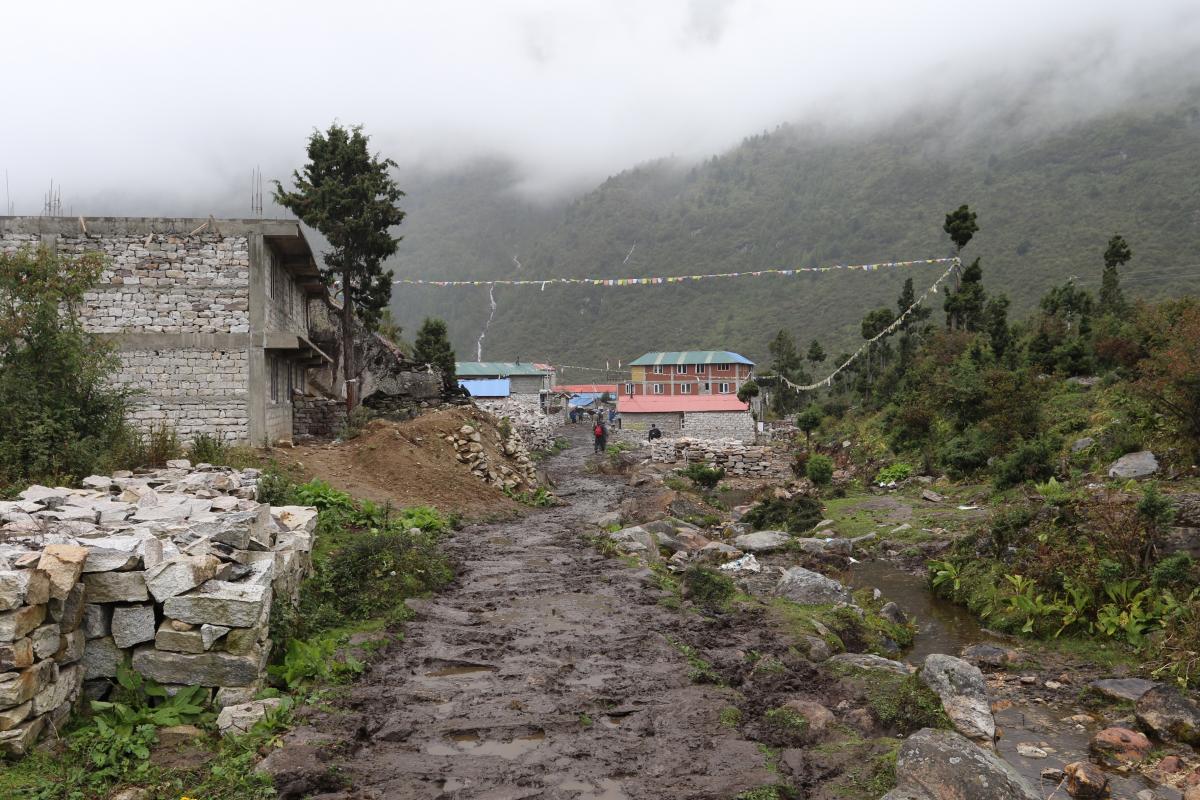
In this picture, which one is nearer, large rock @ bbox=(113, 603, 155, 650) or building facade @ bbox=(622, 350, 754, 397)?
large rock @ bbox=(113, 603, 155, 650)

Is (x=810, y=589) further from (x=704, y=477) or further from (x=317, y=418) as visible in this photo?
(x=317, y=418)

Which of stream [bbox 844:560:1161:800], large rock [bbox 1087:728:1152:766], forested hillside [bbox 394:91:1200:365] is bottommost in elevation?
stream [bbox 844:560:1161:800]

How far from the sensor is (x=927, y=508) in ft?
65.6

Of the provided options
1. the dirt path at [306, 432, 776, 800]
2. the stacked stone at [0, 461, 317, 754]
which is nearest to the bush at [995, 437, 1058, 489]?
the dirt path at [306, 432, 776, 800]

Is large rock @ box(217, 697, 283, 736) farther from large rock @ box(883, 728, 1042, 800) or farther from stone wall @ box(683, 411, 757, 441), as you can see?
stone wall @ box(683, 411, 757, 441)

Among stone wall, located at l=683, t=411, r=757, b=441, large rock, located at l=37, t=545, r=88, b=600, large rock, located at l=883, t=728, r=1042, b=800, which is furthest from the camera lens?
stone wall, located at l=683, t=411, r=757, b=441

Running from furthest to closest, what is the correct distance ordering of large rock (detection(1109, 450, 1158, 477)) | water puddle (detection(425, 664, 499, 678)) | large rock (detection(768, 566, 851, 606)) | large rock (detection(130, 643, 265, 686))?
large rock (detection(1109, 450, 1158, 477)), large rock (detection(768, 566, 851, 606)), water puddle (detection(425, 664, 499, 678)), large rock (detection(130, 643, 265, 686))

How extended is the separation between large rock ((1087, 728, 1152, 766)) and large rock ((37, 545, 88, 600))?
30.2ft

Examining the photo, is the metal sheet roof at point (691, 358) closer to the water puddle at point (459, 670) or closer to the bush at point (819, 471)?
the bush at point (819, 471)

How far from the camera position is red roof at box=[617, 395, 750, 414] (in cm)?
4294

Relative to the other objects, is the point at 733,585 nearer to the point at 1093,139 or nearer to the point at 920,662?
the point at 920,662

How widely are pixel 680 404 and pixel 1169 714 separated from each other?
38005 millimetres

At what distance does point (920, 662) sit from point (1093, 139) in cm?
11991

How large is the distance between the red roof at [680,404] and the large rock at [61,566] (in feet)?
123
